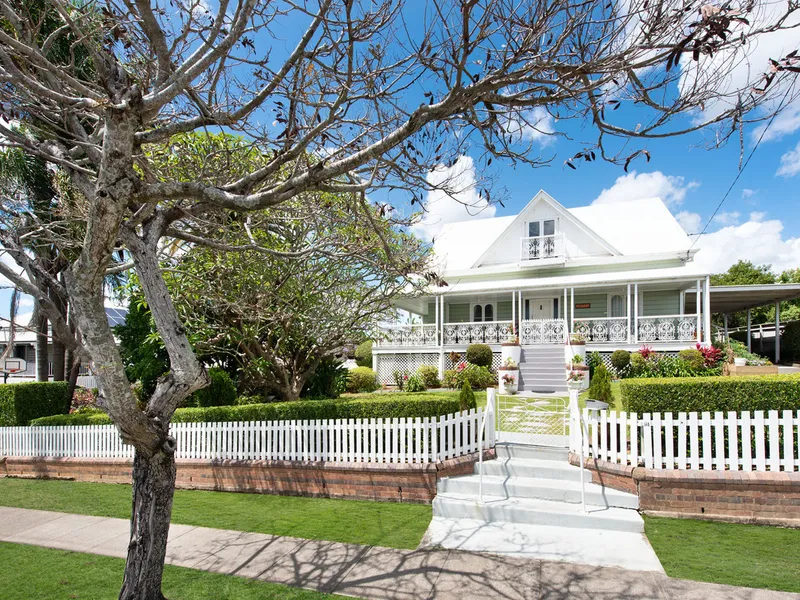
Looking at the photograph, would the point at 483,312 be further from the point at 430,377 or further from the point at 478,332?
the point at 430,377

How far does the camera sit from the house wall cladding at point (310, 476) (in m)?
7.75

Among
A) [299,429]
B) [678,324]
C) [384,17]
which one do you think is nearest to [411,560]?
[299,429]

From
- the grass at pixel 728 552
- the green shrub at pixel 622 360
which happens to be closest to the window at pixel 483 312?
the green shrub at pixel 622 360

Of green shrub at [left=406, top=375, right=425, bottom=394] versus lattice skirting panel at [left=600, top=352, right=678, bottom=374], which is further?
green shrub at [left=406, top=375, right=425, bottom=394]

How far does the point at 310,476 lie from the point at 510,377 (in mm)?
11253

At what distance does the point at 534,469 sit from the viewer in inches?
302

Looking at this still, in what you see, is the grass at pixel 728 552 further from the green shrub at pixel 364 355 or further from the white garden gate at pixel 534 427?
the green shrub at pixel 364 355

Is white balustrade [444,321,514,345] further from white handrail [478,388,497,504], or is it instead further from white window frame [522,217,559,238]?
white handrail [478,388,497,504]

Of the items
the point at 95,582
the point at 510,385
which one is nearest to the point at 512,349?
the point at 510,385

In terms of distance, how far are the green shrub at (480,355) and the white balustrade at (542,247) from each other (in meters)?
5.23

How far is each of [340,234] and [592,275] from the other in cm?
1571

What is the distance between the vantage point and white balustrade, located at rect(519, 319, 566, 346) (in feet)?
67.5

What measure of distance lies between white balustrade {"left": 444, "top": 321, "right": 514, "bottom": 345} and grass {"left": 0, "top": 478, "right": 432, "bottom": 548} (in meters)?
14.1

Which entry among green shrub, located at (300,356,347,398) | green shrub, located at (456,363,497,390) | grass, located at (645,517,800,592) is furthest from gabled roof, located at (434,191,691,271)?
grass, located at (645,517,800,592)
